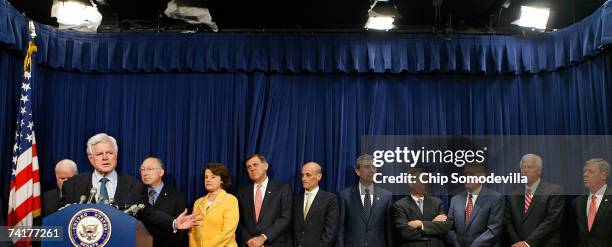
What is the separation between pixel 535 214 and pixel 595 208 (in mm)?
→ 517

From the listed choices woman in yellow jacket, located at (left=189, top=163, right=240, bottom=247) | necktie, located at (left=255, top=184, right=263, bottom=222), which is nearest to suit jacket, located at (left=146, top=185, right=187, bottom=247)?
woman in yellow jacket, located at (left=189, top=163, right=240, bottom=247)

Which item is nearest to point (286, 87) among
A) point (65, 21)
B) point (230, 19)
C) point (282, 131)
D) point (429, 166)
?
point (282, 131)

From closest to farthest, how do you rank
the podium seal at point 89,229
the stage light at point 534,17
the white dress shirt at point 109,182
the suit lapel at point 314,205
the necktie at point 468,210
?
the podium seal at point 89,229 → the white dress shirt at point 109,182 → the suit lapel at point 314,205 → the necktie at point 468,210 → the stage light at point 534,17

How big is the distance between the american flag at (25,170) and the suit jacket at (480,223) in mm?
3785

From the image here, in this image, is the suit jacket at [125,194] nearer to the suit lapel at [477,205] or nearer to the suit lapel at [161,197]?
the suit lapel at [161,197]

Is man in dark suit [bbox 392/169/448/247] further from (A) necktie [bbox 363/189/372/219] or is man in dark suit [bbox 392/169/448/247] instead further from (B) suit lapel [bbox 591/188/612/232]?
(B) suit lapel [bbox 591/188/612/232]

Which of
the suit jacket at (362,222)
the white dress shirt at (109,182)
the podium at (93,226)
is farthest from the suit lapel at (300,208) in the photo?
the podium at (93,226)

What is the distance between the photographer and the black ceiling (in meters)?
6.83

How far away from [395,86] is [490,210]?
5.49ft

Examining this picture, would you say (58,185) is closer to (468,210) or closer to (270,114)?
(270,114)

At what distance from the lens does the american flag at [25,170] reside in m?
5.56

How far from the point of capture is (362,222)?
5.99 m

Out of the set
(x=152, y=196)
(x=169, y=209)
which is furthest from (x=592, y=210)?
(x=152, y=196)

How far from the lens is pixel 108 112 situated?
6.79 m
